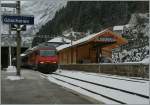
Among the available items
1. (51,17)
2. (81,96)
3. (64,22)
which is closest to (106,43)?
(81,96)

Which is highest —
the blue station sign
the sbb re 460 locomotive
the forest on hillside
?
the forest on hillside

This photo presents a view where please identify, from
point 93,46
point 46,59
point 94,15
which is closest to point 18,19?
point 46,59

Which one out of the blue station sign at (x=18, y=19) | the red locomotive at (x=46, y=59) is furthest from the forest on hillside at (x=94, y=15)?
the blue station sign at (x=18, y=19)

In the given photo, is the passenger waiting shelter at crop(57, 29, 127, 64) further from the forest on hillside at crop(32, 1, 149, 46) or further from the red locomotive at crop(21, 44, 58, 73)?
the forest on hillside at crop(32, 1, 149, 46)

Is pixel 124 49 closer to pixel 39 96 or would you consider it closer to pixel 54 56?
pixel 54 56

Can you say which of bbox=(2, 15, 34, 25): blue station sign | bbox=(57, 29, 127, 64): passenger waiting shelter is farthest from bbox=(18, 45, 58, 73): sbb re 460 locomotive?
bbox=(2, 15, 34, 25): blue station sign

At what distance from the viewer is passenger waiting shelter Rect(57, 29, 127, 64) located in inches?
1574

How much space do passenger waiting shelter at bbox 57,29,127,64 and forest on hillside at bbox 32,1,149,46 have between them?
46341 mm

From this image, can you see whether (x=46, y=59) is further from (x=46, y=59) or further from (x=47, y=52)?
(x=47, y=52)

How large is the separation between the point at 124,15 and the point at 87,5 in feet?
31.5

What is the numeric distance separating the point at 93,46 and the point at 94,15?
182 ft

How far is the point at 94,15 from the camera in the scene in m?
98.9

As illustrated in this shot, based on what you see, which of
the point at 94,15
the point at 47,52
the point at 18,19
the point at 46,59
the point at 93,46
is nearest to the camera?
the point at 18,19

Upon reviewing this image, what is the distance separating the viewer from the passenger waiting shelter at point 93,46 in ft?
131
